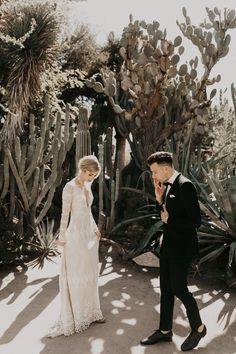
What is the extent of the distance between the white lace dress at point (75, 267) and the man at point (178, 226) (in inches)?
28.7

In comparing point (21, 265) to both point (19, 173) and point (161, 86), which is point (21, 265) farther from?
point (161, 86)

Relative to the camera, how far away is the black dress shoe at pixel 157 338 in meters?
3.64

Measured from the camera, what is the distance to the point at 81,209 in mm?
3898

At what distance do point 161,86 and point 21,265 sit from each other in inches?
137

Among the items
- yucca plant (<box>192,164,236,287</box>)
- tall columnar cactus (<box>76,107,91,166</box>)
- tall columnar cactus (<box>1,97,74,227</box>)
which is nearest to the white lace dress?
yucca plant (<box>192,164,236,287</box>)

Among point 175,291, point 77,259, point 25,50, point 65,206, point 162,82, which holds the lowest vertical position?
point 175,291

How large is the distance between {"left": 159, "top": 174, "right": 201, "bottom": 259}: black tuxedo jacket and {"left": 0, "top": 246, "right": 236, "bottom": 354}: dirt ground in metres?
0.83

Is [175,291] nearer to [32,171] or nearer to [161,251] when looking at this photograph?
[161,251]

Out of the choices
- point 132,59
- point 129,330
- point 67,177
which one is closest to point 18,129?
point 67,177

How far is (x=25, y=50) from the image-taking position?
715 centimetres

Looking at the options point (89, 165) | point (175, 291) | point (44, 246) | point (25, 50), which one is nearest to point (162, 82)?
point (25, 50)

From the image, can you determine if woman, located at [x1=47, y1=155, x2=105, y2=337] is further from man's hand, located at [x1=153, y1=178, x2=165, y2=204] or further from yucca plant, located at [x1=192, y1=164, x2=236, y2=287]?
yucca plant, located at [x1=192, y1=164, x2=236, y2=287]

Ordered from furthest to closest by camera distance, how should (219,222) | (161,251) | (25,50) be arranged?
(25,50) < (219,222) < (161,251)

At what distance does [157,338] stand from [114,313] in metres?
0.77
